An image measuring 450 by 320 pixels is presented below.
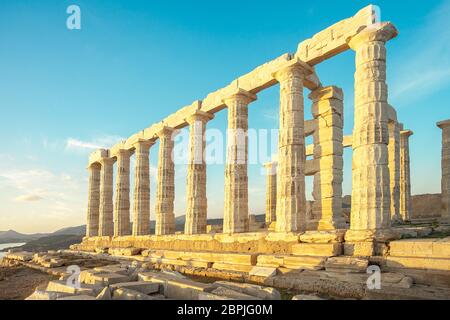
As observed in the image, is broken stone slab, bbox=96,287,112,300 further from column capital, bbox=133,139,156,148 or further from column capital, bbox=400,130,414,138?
column capital, bbox=400,130,414,138

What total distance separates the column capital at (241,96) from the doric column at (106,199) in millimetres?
16937

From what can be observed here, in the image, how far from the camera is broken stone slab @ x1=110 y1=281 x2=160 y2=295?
770 centimetres

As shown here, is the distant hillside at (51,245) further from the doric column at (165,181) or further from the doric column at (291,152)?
the doric column at (291,152)

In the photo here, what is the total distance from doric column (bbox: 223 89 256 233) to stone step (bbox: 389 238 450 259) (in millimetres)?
8408

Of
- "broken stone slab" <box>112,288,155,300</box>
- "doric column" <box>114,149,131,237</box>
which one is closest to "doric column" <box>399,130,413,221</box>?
"doric column" <box>114,149,131,237</box>

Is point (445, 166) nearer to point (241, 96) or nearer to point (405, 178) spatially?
point (405, 178)

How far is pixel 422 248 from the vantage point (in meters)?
9.83

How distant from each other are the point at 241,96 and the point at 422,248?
11632 millimetres

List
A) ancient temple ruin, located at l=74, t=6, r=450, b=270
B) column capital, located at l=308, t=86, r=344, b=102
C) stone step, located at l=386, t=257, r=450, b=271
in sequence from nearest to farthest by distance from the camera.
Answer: stone step, located at l=386, t=257, r=450, b=271, ancient temple ruin, located at l=74, t=6, r=450, b=270, column capital, located at l=308, t=86, r=344, b=102

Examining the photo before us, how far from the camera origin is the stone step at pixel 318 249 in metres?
11.7

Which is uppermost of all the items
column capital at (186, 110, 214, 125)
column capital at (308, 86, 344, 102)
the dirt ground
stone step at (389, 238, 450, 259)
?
column capital at (308, 86, 344, 102)

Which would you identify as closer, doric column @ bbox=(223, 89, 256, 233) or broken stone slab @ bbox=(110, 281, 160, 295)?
broken stone slab @ bbox=(110, 281, 160, 295)
